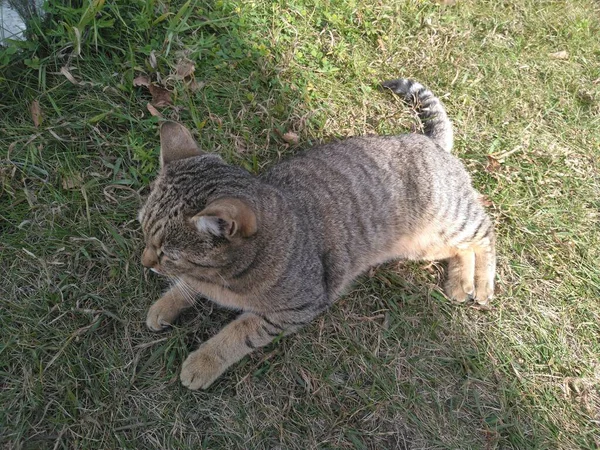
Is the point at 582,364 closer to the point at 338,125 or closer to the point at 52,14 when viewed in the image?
the point at 338,125

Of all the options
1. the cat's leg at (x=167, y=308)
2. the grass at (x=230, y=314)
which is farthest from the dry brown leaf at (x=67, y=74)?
the cat's leg at (x=167, y=308)

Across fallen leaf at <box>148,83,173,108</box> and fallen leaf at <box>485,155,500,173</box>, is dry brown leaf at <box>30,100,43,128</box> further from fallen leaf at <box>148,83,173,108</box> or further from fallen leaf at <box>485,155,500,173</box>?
fallen leaf at <box>485,155,500,173</box>

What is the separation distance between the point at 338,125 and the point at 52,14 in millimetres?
2116

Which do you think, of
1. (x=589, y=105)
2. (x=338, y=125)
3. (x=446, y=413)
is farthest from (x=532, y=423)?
(x=589, y=105)

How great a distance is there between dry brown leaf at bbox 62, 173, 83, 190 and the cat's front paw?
1.33m

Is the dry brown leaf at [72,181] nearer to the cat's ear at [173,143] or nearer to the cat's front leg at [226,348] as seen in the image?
the cat's ear at [173,143]

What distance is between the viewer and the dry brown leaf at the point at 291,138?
3441mm

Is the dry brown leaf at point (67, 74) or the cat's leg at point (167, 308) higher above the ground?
the dry brown leaf at point (67, 74)

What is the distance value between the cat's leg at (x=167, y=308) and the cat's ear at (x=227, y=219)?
69 cm

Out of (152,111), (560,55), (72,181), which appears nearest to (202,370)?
(72,181)

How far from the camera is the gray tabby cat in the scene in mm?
2307

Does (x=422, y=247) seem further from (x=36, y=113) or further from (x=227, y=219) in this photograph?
(x=36, y=113)

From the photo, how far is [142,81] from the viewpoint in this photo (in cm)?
319

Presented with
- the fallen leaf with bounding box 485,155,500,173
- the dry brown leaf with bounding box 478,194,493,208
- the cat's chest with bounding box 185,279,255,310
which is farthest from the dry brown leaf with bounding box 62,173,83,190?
the fallen leaf with bounding box 485,155,500,173
